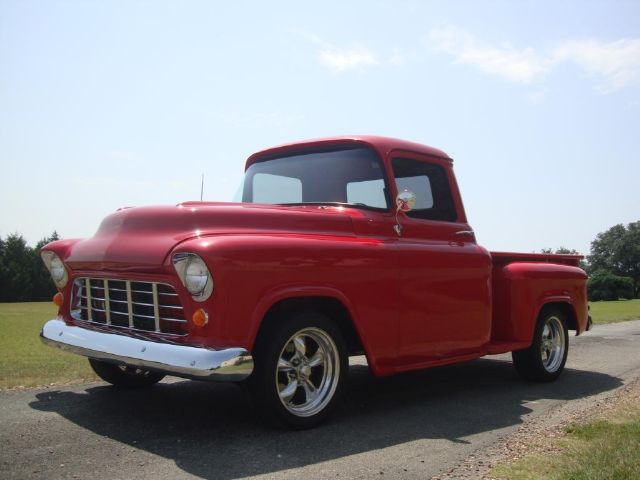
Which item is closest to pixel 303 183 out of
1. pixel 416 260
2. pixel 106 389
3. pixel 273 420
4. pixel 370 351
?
pixel 416 260

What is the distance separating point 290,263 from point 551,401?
3.05m

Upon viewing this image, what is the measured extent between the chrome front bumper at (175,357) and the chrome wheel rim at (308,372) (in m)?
0.55

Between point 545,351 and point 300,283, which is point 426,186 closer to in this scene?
point 300,283

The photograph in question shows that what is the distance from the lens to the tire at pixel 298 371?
397 centimetres

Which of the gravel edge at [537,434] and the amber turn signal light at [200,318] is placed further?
the amber turn signal light at [200,318]

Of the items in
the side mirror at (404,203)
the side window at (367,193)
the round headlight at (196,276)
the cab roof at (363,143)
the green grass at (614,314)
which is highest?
the cab roof at (363,143)

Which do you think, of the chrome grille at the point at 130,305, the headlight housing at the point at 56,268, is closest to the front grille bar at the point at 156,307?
the chrome grille at the point at 130,305

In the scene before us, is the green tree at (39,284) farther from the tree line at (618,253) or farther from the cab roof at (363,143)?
the cab roof at (363,143)

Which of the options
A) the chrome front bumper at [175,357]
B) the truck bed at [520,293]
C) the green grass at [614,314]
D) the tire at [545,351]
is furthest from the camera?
the green grass at [614,314]

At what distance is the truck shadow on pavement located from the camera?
12.1 feet

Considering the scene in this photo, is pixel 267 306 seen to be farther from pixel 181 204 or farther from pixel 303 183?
pixel 303 183

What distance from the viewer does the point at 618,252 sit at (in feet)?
308

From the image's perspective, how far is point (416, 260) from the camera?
16.7ft

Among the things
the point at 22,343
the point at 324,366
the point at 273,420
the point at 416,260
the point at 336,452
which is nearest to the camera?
the point at 336,452
